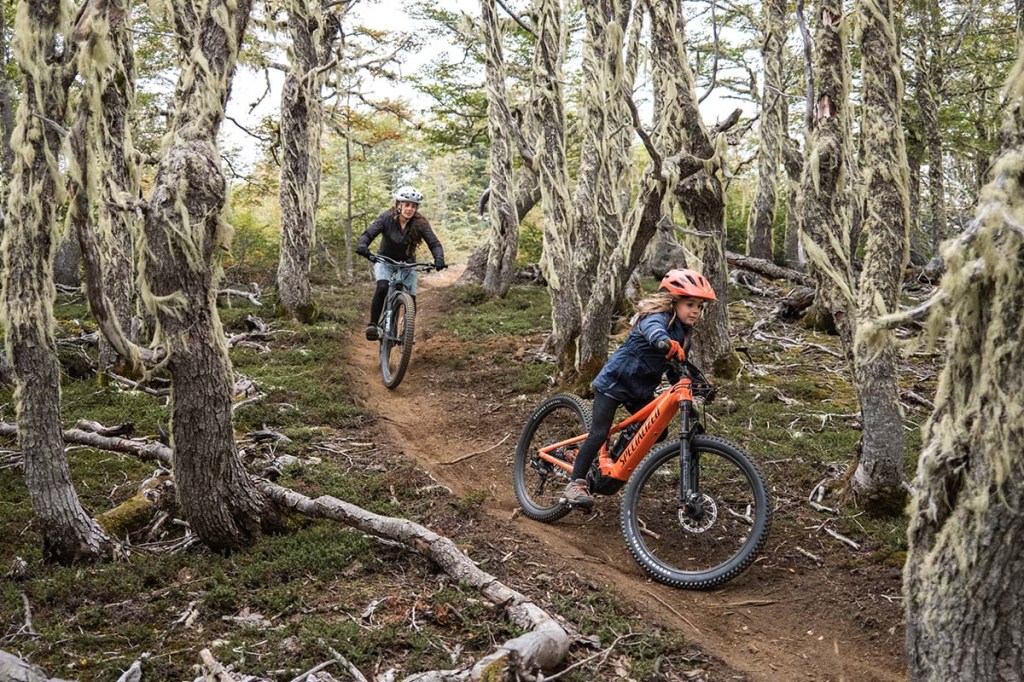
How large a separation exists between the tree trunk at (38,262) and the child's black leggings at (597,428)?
3.41 meters

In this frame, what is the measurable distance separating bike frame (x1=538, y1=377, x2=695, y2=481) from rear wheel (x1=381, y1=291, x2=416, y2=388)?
393 cm

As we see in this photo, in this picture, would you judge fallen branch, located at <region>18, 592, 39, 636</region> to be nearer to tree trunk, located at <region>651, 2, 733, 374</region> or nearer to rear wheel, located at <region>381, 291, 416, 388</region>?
rear wheel, located at <region>381, 291, 416, 388</region>

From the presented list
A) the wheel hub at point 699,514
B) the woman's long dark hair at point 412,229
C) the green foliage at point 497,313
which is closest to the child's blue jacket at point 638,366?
the wheel hub at point 699,514

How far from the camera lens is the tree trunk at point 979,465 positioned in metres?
2.47

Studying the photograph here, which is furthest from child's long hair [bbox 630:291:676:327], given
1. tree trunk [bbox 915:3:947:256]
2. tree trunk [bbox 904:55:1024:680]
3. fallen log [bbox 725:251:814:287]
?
tree trunk [bbox 915:3:947:256]

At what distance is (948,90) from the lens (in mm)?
17078

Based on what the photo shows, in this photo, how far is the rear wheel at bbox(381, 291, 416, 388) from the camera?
31.0 ft

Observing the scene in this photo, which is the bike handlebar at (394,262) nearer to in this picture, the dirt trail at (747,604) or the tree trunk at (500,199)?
the dirt trail at (747,604)

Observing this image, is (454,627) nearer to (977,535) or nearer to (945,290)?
(977,535)

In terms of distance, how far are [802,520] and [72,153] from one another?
5437 millimetres

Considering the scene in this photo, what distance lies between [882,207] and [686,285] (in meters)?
1.41

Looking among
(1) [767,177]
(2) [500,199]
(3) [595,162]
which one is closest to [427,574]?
(3) [595,162]

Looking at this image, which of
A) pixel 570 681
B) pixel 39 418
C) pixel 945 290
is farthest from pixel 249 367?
pixel 945 290

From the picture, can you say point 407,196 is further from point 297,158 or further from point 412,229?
point 297,158
